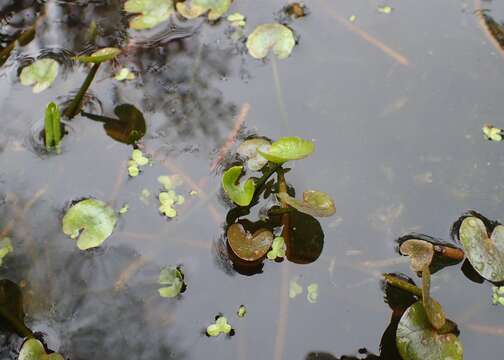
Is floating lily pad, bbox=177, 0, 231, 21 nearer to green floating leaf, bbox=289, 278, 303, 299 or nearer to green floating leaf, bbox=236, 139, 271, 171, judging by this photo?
green floating leaf, bbox=236, 139, 271, 171

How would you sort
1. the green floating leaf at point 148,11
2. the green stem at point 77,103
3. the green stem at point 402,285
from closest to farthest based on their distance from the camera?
the green stem at point 402,285, the green stem at point 77,103, the green floating leaf at point 148,11

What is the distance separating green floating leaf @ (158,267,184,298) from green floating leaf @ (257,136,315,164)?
1.59ft

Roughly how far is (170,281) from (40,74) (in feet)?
3.39

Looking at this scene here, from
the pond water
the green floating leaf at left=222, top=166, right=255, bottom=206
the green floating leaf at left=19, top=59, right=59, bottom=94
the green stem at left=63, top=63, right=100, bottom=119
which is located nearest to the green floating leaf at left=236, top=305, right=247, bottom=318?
the pond water

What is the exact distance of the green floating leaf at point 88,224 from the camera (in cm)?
179

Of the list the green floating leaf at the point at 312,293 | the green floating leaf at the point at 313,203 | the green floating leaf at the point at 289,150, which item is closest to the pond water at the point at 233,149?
the green floating leaf at the point at 312,293

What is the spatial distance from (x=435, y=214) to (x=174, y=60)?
1.20 metres

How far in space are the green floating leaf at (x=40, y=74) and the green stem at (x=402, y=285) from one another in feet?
4.88

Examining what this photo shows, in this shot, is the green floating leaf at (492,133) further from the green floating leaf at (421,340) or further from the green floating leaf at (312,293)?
the green floating leaf at (312,293)

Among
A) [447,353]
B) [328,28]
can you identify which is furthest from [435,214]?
[328,28]

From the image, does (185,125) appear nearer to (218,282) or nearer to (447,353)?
(218,282)

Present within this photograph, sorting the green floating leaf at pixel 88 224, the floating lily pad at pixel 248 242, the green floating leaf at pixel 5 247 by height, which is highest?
the floating lily pad at pixel 248 242

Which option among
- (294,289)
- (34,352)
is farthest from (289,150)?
(34,352)

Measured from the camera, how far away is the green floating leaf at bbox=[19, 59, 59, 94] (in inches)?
84.3
